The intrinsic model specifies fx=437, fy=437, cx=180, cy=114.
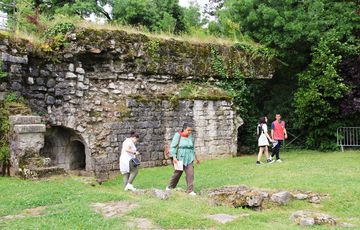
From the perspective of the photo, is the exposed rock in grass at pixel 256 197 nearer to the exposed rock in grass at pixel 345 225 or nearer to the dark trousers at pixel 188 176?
the dark trousers at pixel 188 176

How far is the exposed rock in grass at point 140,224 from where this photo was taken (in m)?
6.27

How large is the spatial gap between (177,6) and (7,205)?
22030 mm

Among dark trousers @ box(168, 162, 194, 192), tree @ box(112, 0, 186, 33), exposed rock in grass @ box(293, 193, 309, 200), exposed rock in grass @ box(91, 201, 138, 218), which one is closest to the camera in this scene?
exposed rock in grass @ box(91, 201, 138, 218)

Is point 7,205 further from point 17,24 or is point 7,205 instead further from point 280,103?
point 280,103

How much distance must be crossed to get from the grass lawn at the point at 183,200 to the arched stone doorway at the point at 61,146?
2.06 m

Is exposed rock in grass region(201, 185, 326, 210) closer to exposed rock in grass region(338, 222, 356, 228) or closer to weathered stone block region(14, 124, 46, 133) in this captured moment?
exposed rock in grass region(338, 222, 356, 228)

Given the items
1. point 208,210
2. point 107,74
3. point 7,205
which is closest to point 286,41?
point 107,74

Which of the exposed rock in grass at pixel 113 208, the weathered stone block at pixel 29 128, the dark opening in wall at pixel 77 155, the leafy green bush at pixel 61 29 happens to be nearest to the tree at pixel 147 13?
the leafy green bush at pixel 61 29

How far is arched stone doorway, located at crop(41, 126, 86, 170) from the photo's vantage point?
529 inches

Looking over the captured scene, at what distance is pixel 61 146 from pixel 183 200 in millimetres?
6885

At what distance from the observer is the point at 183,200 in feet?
26.0

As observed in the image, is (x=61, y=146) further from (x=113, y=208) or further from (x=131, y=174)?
(x=113, y=208)

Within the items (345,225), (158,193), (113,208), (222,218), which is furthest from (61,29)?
(345,225)

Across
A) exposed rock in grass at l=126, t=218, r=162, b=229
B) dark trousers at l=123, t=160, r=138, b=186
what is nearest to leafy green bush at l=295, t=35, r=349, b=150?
dark trousers at l=123, t=160, r=138, b=186
